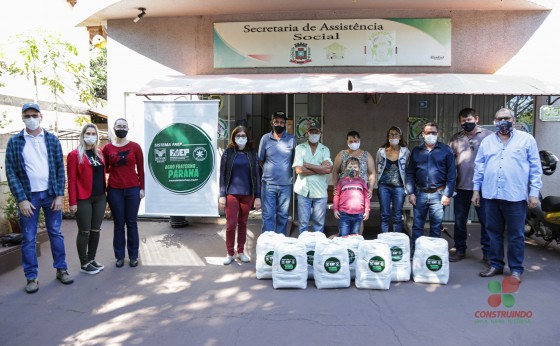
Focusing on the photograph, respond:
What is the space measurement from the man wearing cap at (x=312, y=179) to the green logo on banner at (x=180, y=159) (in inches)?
47.0

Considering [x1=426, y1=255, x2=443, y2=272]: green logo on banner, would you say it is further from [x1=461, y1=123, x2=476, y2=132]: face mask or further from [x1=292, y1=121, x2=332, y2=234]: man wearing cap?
[x1=461, y1=123, x2=476, y2=132]: face mask

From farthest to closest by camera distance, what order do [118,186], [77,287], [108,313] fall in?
1. [118,186]
2. [77,287]
3. [108,313]

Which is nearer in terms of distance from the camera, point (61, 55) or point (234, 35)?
point (234, 35)

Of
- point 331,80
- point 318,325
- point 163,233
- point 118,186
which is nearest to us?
point 318,325

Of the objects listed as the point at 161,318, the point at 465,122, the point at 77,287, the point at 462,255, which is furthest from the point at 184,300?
the point at 465,122

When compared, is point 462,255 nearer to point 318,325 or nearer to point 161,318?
Result: point 318,325

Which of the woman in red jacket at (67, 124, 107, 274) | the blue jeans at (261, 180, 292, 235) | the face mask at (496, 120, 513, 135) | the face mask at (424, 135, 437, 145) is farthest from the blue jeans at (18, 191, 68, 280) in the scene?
the face mask at (496, 120, 513, 135)

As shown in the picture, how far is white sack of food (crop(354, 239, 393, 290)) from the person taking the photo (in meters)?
4.43

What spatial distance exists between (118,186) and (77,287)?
125cm

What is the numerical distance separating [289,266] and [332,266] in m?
0.47

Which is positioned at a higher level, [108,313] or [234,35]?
[234,35]

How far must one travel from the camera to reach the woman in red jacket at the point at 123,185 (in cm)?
513

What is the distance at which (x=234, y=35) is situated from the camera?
7.53 meters

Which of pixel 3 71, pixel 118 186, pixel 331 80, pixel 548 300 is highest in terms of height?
pixel 3 71
